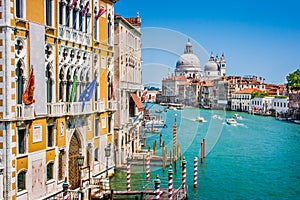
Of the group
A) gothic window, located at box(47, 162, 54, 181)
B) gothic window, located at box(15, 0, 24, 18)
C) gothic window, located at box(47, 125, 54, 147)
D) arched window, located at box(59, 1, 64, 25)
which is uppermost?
arched window, located at box(59, 1, 64, 25)

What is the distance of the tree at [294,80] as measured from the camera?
4562 centimetres

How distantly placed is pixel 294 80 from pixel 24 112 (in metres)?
42.6

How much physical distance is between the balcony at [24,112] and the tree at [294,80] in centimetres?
4159

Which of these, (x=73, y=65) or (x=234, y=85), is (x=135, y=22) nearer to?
(x=73, y=65)

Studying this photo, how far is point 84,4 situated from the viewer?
31.3 feet

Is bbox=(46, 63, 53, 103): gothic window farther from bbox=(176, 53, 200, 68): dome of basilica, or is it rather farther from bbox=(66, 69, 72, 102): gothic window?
bbox=(176, 53, 200, 68): dome of basilica

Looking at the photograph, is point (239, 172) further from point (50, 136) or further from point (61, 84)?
point (50, 136)

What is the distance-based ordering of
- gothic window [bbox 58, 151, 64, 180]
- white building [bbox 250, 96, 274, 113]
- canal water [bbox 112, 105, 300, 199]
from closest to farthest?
gothic window [bbox 58, 151, 64, 180] < canal water [bbox 112, 105, 300, 199] < white building [bbox 250, 96, 274, 113]

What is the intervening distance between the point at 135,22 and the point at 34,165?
31.3 feet

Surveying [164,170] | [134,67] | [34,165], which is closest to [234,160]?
[164,170]

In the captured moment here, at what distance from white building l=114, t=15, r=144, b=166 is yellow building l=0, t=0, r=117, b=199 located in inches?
50.7

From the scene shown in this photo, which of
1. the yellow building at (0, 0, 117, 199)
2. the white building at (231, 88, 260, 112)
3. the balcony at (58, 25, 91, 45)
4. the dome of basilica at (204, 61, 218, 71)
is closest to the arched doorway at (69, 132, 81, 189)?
the yellow building at (0, 0, 117, 199)

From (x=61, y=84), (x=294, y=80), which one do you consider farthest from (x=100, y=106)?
(x=294, y=80)

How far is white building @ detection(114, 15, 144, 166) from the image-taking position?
41.1ft
